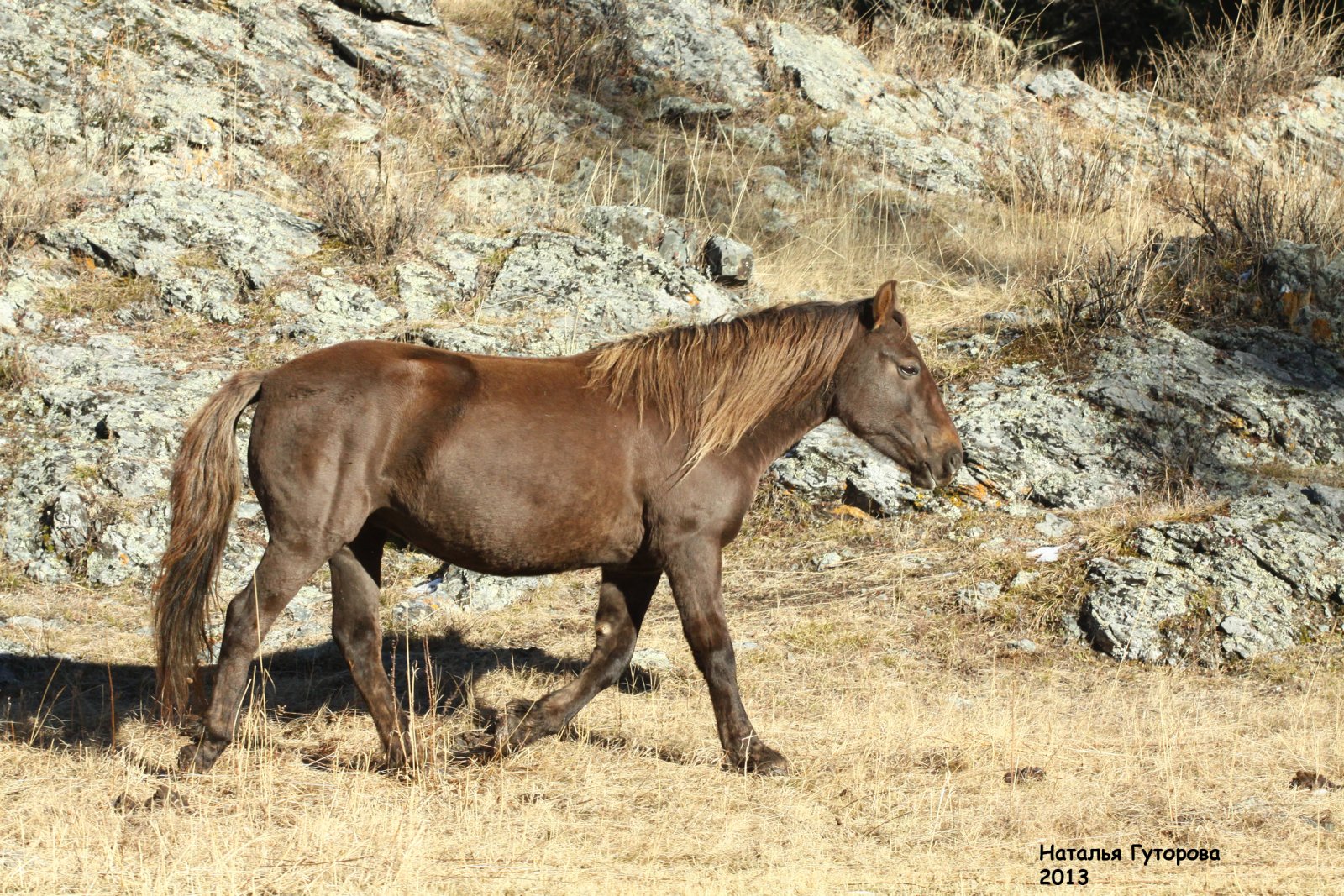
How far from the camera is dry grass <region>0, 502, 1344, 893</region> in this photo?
4047mm

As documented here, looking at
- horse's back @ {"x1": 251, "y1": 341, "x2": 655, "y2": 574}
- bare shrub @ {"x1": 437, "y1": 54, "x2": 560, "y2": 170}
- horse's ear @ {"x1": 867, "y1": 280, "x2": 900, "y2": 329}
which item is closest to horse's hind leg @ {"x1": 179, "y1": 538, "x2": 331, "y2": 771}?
horse's back @ {"x1": 251, "y1": 341, "x2": 655, "y2": 574}

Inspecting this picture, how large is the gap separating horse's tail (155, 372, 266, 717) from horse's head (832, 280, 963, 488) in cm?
260

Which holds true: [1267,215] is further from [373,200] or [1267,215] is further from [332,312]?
[332,312]

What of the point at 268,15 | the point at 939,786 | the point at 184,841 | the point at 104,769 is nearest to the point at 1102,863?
the point at 939,786

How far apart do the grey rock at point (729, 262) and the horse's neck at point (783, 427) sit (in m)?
5.23

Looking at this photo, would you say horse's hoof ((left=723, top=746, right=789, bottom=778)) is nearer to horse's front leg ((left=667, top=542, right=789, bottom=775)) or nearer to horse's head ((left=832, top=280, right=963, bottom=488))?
horse's front leg ((left=667, top=542, right=789, bottom=775))

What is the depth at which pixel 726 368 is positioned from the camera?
5.57 m

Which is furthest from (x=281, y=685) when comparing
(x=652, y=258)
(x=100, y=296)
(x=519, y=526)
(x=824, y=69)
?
(x=824, y=69)

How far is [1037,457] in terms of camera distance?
890 centimetres

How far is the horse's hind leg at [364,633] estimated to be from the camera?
529 centimetres

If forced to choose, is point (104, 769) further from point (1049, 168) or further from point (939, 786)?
point (1049, 168)

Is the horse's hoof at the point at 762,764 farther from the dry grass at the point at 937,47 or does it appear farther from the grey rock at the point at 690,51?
the dry grass at the point at 937,47

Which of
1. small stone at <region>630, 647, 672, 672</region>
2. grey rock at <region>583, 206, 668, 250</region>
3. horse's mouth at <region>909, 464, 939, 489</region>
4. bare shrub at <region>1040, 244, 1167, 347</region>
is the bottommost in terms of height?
small stone at <region>630, 647, 672, 672</region>

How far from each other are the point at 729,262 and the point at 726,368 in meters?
5.44
